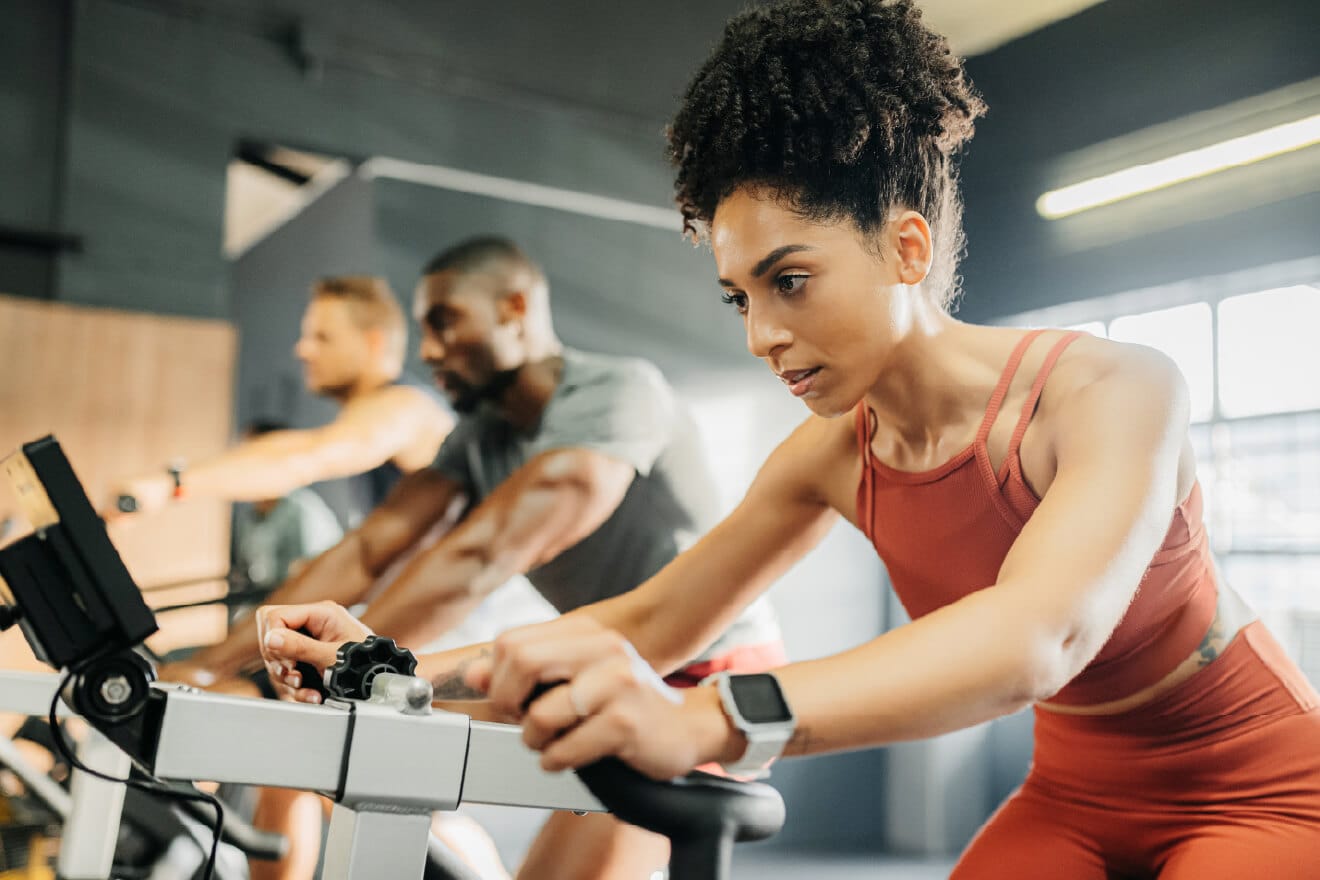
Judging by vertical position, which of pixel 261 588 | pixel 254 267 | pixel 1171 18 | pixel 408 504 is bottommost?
pixel 261 588

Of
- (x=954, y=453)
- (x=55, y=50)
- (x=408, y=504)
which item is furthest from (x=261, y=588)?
(x=55, y=50)

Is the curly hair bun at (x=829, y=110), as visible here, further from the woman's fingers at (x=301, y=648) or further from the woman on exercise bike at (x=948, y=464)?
the woman's fingers at (x=301, y=648)

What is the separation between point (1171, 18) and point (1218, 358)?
53.0 inches

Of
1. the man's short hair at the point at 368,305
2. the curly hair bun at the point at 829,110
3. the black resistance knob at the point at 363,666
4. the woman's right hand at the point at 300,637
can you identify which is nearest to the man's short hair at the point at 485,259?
the man's short hair at the point at 368,305

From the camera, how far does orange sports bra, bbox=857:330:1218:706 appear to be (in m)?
1.12

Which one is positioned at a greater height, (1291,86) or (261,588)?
(1291,86)

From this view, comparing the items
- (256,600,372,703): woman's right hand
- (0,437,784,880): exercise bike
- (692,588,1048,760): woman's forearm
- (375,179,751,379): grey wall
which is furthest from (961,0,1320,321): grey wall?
(0,437,784,880): exercise bike

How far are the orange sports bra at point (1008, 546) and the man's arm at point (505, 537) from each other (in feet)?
3.09

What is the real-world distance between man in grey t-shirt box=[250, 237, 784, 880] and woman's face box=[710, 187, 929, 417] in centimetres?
91

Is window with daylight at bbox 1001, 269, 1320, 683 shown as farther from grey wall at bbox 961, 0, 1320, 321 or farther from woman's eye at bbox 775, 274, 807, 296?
woman's eye at bbox 775, 274, 807, 296

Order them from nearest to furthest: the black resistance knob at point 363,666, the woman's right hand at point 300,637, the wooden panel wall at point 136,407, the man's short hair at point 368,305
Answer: the black resistance knob at point 363,666
the woman's right hand at point 300,637
the man's short hair at point 368,305
the wooden panel wall at point 136,407

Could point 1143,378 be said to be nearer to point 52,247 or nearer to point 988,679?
point 988,679

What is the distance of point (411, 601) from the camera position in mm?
1958

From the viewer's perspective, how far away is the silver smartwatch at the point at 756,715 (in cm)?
66
